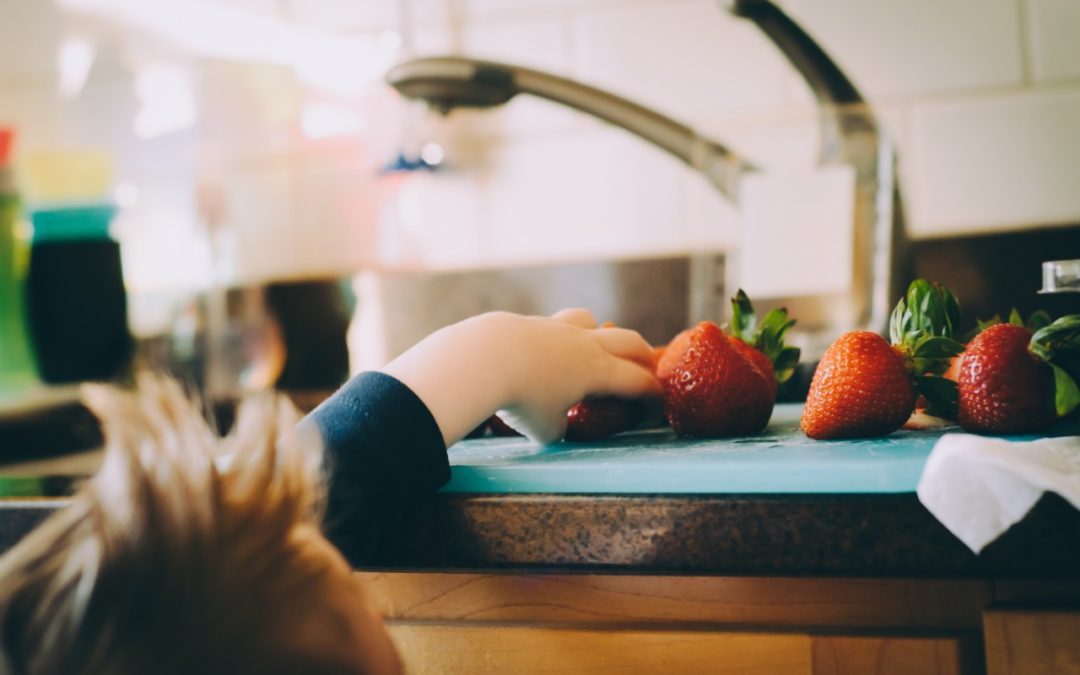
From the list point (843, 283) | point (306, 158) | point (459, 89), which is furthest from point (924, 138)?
point (306, 158)

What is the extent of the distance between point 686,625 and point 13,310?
1263 millimetres

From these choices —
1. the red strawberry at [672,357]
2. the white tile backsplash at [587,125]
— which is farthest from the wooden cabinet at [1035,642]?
the white tile backsplash at [587,125]

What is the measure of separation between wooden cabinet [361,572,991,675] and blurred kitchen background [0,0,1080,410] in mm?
581

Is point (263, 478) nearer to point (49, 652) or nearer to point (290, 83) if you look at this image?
point (49, 652)

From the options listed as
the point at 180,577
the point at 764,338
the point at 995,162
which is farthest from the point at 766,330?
the point at 995,162

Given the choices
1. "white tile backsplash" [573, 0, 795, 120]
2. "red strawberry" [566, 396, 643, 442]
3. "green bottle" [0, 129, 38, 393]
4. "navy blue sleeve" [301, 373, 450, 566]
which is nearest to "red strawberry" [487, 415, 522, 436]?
"red strawberry" [566, 396, 643, 442]

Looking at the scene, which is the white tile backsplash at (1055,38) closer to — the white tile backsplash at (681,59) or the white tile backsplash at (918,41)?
the white tile backsplash at (918,41)

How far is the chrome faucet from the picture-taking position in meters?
0.83

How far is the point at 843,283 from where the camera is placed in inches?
39.3

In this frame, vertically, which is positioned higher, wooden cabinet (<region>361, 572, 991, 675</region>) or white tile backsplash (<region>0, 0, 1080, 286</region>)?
white tile backsplash (<region>0, 0, 1080, 286</region>)

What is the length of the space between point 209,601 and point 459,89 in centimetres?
63

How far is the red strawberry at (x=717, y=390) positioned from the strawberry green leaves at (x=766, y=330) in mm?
50

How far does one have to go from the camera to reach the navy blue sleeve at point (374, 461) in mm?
420

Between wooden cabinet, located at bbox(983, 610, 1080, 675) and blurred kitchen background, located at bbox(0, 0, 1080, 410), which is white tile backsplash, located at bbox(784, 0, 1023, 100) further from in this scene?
wooden cabinet, located at bbox(983, 610, 1080, 675)
